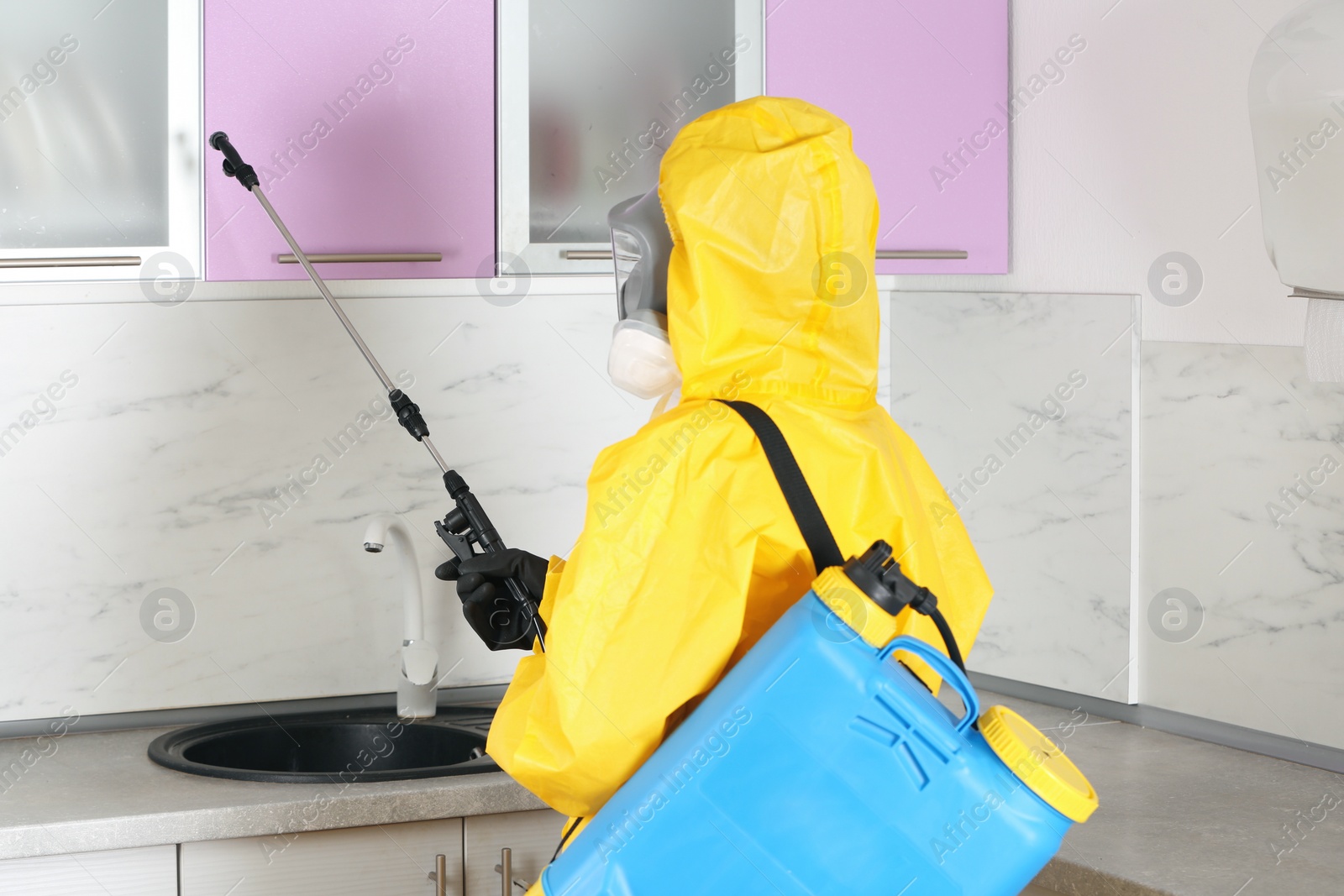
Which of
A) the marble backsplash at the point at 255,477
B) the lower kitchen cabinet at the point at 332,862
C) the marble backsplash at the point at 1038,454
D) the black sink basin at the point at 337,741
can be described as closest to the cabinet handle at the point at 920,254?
the marble backsplash at the point at 1038,454

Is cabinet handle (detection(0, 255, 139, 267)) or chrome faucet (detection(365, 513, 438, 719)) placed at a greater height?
cabinet handle (detection(0, 255, 139, 267))

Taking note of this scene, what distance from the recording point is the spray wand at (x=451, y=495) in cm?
129

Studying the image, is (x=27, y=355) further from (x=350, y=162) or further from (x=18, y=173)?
(x=350, y=162)

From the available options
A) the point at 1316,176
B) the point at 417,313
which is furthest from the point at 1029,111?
the point at 417,313

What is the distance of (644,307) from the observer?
114 centimetres

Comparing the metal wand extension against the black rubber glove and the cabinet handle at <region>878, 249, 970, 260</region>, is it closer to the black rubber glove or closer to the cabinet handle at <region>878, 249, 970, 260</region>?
the black rubber glove

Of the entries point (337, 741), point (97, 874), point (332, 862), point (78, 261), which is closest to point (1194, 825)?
point (332, 862)

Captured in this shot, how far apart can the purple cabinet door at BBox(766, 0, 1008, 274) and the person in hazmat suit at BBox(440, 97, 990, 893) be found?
76 centimetres

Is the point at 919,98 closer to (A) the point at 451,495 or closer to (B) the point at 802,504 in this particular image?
(A) the point at 451,495

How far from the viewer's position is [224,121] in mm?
1539

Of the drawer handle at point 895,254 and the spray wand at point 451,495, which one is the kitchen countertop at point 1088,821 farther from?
the drawer handle at point 895,254

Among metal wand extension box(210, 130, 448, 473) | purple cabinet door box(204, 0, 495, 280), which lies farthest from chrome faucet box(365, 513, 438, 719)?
purple cabinet door box(204, 0, 495, 280)

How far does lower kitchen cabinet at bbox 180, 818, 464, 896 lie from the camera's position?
141cm

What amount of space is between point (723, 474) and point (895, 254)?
3.16 feet
